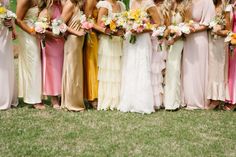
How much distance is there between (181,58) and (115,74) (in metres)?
1.54

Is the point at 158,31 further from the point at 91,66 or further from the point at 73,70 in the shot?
the point at 73,70

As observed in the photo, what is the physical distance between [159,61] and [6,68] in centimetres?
328

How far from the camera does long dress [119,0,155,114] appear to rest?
9.49 metres

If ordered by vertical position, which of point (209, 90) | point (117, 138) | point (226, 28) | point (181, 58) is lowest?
point (117, 138)

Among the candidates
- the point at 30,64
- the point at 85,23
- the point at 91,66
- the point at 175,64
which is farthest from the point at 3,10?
the point at 175,64

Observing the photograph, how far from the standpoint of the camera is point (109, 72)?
9727 mm

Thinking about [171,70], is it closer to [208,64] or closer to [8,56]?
[208,64]

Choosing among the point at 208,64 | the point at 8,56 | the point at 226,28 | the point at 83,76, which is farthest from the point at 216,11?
the point at 8,56

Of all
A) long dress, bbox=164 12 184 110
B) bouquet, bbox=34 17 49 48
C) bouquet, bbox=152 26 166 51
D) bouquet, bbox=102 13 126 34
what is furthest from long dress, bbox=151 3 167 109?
bouquet, bbox=34 17 49 48

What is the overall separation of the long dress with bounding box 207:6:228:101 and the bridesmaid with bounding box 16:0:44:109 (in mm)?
3743

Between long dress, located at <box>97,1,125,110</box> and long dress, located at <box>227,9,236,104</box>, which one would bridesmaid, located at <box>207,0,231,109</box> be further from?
long dress, located at <box>97,1,125,110</box>


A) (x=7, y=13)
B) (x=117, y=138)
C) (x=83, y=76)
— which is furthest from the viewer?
(x=83, y=76)

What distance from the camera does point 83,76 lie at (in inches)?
387

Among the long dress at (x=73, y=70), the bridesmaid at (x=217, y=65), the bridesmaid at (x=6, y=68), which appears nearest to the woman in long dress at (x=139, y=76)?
the long dress at (x=73, y=70)
